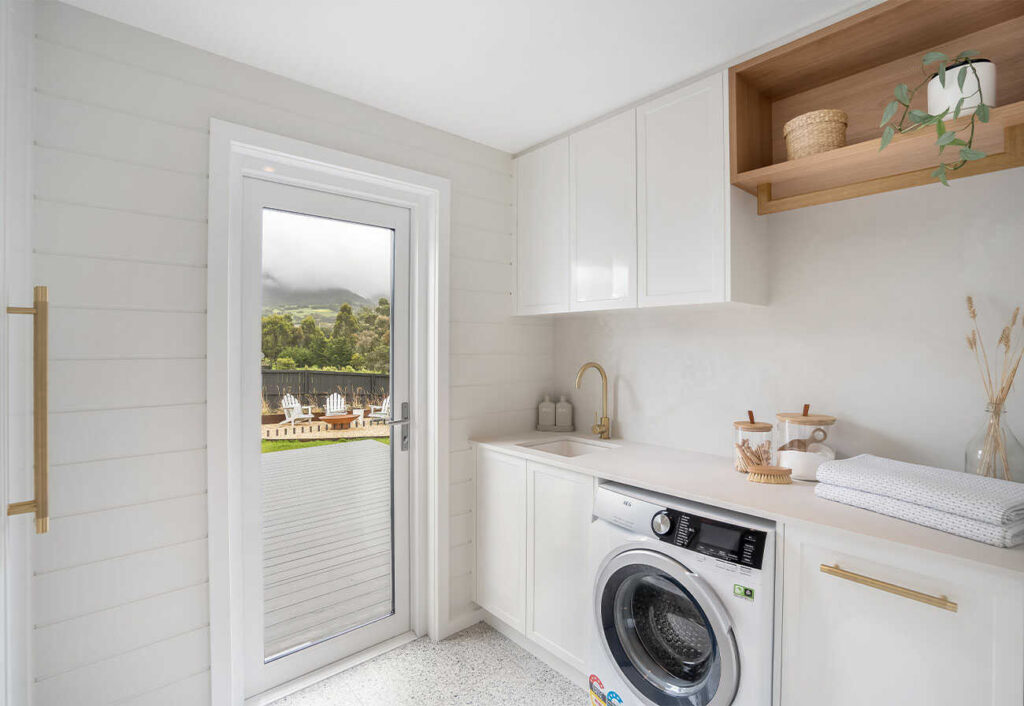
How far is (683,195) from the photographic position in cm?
198

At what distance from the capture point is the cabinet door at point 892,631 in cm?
108

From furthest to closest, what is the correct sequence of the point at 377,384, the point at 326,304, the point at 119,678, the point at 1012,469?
1. the point at 377,384
2. the point at 326,304
3. the point at 119,678
4. the point at 1012,469

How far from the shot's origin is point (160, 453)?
1.73 m

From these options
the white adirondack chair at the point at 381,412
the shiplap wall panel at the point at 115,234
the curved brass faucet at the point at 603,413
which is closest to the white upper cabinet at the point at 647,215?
the curved brass faucet at the point at 603,413

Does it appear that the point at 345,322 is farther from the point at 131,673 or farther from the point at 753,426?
the point at 753,426

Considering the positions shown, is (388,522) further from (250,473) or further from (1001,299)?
(1001,299)

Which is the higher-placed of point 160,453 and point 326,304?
point 326,304

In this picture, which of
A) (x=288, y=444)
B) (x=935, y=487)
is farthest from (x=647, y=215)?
(x=288, y=444)

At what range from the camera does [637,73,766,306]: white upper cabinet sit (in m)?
1.88

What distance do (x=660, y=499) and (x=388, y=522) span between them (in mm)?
1364

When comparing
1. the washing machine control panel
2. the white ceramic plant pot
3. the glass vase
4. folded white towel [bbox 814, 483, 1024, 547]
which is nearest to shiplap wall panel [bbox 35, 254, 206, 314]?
the washing machine control panel

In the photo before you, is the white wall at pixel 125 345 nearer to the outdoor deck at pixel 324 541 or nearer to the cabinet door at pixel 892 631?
the outdoor deck at pixel 324 541

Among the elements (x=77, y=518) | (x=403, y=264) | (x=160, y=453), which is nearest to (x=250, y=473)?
(x=160, y=453)

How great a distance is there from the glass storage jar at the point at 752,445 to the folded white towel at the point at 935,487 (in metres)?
0.30
